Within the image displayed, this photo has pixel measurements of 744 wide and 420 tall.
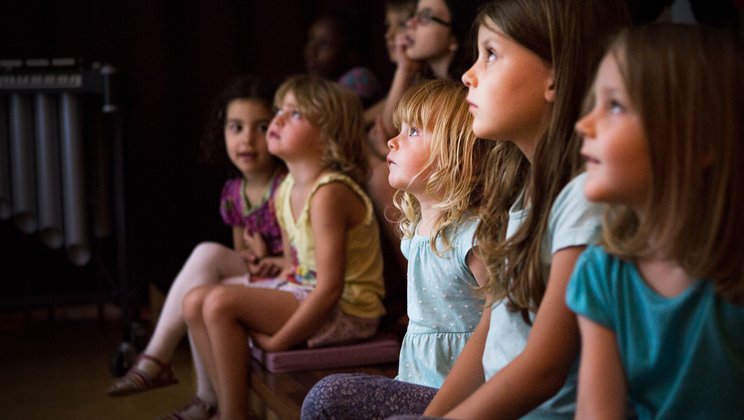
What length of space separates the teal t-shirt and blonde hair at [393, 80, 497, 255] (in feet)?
1.64

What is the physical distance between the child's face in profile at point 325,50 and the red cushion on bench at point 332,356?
1.34 meters

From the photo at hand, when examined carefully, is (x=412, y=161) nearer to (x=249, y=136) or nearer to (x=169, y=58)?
(x=249, y=136)

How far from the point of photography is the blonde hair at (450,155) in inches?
62.7

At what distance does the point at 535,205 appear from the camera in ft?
4.18

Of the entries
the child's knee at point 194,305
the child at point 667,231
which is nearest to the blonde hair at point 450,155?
the child at point 667,231

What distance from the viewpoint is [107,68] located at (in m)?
3.05

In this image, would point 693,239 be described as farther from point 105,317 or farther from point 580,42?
point 105,317

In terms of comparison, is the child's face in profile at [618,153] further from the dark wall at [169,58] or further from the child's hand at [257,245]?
the dark wall at [169,58]

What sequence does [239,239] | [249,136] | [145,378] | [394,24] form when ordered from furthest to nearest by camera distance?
[394,24] < [239,239] < [249,136] < [145,378]

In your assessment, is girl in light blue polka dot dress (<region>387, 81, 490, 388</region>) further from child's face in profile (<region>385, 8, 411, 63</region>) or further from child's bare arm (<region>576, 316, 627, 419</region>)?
child's face in profile (<region>385, 8, 411, 63</region>)

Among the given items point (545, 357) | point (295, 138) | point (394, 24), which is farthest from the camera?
point (394, 24)

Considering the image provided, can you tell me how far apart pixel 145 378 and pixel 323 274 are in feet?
2.24

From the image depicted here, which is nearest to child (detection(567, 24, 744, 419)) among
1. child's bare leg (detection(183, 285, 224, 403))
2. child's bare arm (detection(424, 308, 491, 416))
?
child's bare arm (detection(424, 308, 491, 416))

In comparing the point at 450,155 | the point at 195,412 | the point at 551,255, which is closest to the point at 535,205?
the point at 551,255
